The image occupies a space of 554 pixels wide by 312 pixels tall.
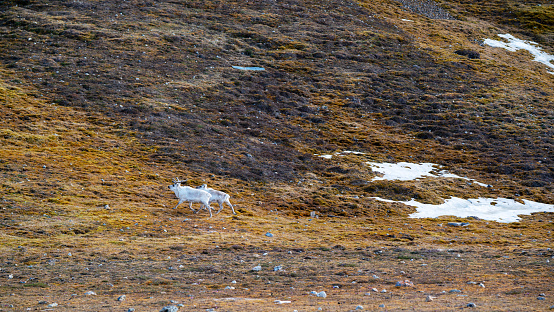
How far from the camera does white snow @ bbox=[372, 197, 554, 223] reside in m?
33.7

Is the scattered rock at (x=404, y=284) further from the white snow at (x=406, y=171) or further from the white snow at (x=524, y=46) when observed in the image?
the white snow at (x=524, y=46)

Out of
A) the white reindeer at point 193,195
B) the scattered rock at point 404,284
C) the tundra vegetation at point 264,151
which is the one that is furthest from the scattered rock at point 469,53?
the scattered rock at point 404,284

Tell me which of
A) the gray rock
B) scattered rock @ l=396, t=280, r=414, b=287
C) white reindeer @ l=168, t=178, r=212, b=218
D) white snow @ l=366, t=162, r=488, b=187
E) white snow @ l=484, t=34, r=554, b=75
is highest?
white snow @ l=484, t=34, r=554, b=75

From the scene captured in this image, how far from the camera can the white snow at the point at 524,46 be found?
79750 millimetres

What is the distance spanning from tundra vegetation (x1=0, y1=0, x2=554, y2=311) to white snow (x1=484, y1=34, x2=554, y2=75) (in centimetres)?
221

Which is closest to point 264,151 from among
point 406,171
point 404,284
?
point 406,171

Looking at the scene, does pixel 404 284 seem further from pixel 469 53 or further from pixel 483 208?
pixel 469 53

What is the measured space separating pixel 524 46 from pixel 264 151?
6416cm

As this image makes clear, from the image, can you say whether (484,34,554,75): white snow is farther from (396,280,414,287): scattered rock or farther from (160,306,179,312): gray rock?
(160,306,179,312): gray rock

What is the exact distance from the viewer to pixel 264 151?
42281 millimetres

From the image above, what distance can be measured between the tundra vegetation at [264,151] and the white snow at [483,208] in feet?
3.54

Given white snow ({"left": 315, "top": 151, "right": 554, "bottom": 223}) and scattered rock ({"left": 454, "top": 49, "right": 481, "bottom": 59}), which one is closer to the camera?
white snow ({"left": 315, "top": 151, "right": 554, "bottom": 223})

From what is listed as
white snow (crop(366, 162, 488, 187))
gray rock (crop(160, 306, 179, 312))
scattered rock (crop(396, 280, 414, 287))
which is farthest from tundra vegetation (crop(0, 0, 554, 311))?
white snow (crop(366, 162, 488, 187))

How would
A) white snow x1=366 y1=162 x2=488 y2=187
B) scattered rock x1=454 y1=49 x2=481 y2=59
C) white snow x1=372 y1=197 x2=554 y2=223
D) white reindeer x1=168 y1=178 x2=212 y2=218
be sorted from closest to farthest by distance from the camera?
white reindeer x1=168 y1=178 x2=212 y2=218 → white snow x1=372 y1=197 x2=554 y2=223 → white snow x1=366 y1=162 x2=488 y2=187 → scattered rock x1=454 y1=49 x2=481 y2=59
